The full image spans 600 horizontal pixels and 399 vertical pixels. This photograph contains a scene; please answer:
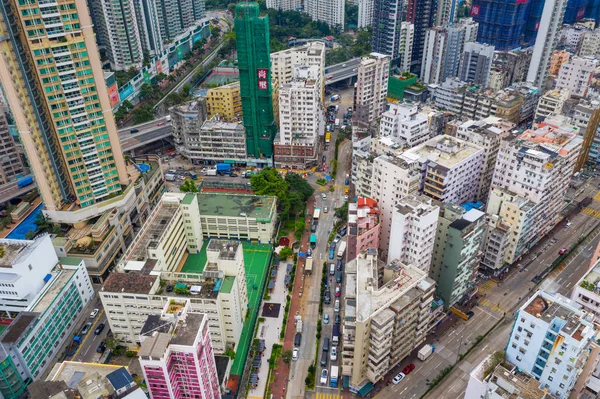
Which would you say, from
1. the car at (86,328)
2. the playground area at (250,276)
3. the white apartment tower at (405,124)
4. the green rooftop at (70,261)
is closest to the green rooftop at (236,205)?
the playground area at (250,276)

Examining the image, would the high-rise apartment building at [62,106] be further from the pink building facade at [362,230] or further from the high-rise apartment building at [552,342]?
the high-rise apartment building at [552,342]

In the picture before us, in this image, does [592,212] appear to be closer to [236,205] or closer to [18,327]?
[236,205]

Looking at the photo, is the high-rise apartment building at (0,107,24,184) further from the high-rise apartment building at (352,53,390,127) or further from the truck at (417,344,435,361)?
the truck at (417,344,435,361)

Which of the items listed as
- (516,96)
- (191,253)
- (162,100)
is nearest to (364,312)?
(191,253)

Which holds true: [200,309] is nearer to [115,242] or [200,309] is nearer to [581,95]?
[115,242]

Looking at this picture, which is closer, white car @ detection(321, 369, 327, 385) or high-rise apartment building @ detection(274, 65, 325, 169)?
white car @ detection(321, 369, 327, 385)

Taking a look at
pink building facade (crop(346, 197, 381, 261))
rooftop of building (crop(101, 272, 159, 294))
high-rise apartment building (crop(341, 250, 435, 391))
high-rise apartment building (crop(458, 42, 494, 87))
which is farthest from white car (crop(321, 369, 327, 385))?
high-rise apartment building (crop(458, 42, 494, 87))
